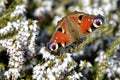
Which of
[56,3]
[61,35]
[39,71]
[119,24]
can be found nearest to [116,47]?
[61,35]

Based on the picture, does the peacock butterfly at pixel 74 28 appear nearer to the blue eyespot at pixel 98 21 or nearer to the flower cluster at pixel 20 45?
the blue eyespot at pixel 98 21

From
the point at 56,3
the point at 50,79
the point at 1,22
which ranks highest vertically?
the point at 56,3

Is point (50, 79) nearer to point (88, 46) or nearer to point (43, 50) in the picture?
point (43, 50)

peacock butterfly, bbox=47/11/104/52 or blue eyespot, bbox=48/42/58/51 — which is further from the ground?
peacock butterfly, bbox=47/11/104/52

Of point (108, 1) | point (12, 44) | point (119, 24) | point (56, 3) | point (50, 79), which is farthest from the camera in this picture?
point (56, 3)

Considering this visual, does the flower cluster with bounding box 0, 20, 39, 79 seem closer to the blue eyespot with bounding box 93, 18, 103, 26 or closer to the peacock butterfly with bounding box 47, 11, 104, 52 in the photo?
the peacock butterfly with bounding box 47, 11, 104, 52

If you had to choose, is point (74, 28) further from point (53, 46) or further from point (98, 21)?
point (53, 46)

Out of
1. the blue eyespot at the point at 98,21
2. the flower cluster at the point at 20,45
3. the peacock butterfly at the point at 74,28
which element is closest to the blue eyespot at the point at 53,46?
the peacock butterfly at the point at 74,28

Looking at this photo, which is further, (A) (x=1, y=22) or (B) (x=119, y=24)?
(B) (x=119, y=24)

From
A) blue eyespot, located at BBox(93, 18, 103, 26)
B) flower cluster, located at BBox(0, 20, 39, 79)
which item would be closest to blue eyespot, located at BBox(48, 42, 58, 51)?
flower cluster, located at BBox(0, 20, 39, 79)

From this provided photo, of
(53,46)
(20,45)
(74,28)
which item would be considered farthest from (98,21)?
(20,45)
